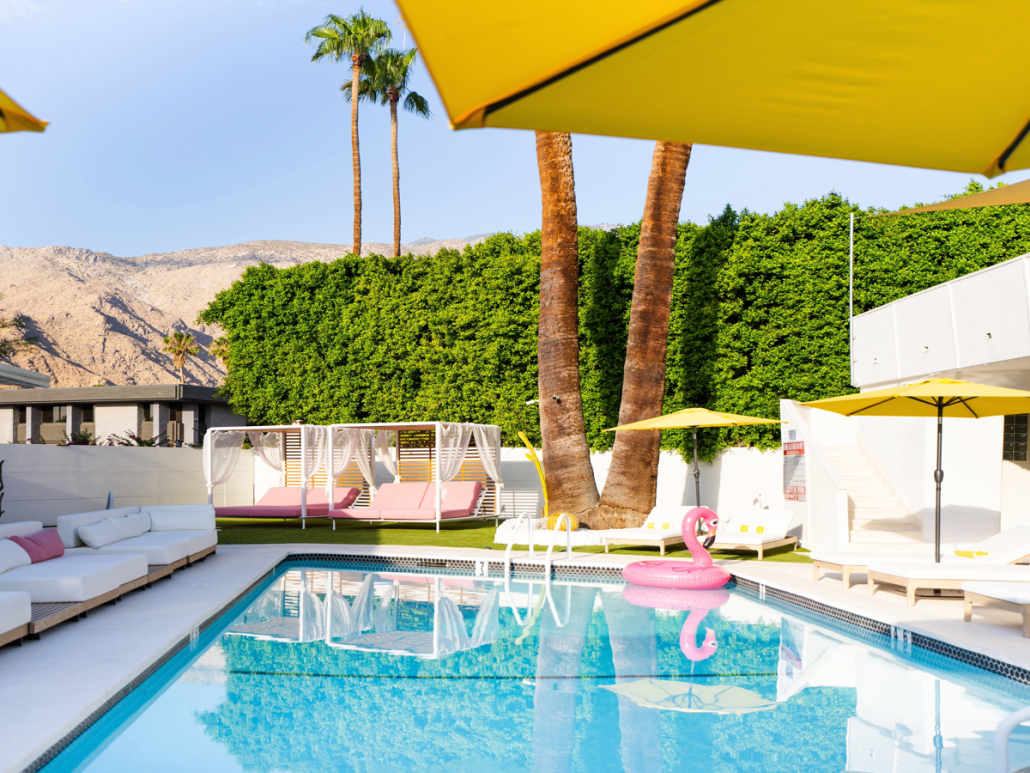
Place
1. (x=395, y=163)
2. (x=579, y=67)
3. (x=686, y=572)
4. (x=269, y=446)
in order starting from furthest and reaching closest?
1. (x=395, y=163)
2. (x=269, y=446)
3. (x=686, y=572)
4. (x=579, y=67)

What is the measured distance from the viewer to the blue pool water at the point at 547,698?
4496mm

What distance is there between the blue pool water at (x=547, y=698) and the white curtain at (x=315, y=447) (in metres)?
7.51

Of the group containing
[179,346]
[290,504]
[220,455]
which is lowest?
[290,504]

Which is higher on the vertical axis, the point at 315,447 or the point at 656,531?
the point at 315,447

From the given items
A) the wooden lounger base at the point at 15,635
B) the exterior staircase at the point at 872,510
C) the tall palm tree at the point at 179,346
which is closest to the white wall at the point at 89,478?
the wooden lounger base at the point at 15,635

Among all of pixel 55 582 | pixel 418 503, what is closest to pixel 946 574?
pixel 55 582

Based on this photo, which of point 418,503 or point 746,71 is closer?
point 746,71

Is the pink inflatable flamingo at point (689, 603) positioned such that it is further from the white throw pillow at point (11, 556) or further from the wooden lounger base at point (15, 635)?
the white throw pillow at point (11, 556)

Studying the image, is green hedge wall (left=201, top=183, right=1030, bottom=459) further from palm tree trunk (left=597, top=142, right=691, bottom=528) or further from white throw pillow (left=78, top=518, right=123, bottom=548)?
white throw pillow (left=78, top=518, right=123, bottom=548)

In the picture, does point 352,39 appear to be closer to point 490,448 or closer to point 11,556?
point 490,448

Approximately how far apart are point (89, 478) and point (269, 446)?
4357 millimetres

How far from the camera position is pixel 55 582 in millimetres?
6500

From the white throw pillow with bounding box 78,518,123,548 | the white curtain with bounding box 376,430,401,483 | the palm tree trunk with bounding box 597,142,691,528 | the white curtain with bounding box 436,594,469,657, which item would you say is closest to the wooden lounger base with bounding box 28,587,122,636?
the white throw pillow with bounding box 78,518,123,548

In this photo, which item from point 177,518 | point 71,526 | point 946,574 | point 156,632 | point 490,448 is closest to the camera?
point 156,632
